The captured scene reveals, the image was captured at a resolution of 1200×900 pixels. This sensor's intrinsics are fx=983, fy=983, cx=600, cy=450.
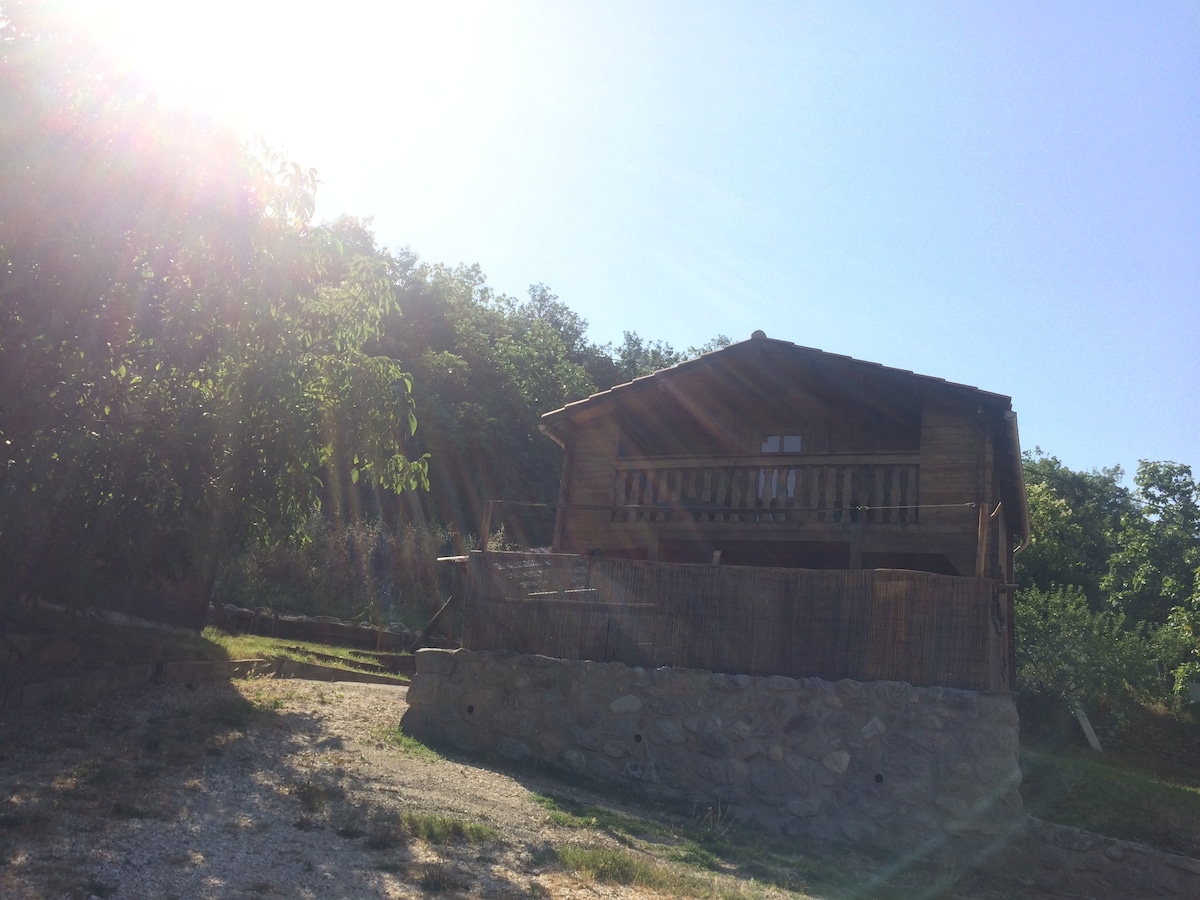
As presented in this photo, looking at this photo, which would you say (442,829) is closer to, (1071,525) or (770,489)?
(770,489)

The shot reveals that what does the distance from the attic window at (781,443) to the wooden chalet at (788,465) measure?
0.08 ft

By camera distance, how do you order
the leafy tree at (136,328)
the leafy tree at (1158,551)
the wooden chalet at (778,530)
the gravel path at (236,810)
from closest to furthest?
the gravel path at (236,810)
the leafy tree at (136,328)
the wooden chalet at (778,530)
the leafy tree at (1158,551)

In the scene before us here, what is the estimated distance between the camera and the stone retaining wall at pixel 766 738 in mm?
9820

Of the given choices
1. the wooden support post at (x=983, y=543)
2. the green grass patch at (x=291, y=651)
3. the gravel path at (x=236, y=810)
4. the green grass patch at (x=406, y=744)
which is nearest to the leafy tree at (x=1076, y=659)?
the wooden support post at (x=983, y=543)

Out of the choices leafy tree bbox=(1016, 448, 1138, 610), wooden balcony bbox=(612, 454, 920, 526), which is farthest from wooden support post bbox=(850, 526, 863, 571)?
leafy tree bbox=(1016, 448, 1138, 610)

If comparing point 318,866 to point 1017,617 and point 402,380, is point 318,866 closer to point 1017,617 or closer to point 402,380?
point 402,380

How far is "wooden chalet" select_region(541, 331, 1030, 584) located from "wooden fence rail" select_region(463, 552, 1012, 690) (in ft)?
5.29

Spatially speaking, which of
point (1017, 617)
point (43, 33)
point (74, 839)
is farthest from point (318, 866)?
point (1017, 617)

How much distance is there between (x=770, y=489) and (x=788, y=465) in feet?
1.50

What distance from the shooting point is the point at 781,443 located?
53.6 ft

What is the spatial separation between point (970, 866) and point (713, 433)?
864cm

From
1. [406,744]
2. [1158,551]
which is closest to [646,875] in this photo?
[406,744]

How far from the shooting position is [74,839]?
19.0 feet

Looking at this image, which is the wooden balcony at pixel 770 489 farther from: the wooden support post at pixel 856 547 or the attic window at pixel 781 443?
the attic window at pixel 781 443
